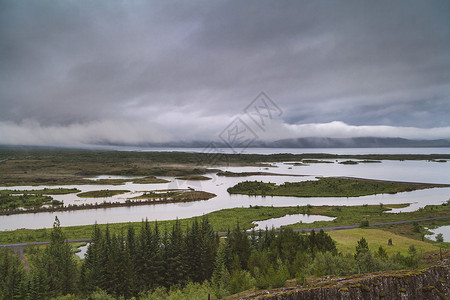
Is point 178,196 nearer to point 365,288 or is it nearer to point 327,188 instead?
point 327,188

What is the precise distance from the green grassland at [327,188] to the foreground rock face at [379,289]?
84370mm

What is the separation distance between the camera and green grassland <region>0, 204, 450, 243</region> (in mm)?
53153

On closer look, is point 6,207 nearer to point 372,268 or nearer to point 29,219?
point 29,219

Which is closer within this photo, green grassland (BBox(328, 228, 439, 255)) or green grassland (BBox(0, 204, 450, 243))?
green grassland (BBox(328, 228, 439, 255))

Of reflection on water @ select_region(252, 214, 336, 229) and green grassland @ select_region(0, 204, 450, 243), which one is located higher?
green grassland @ select_region(0, 204, 450, 243)

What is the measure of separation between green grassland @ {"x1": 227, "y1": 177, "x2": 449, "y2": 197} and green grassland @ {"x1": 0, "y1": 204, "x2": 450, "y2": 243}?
2198cm

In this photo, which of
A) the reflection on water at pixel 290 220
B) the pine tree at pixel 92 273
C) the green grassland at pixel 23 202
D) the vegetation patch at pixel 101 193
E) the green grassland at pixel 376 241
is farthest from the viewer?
the vegetation patch at pixel 101 193

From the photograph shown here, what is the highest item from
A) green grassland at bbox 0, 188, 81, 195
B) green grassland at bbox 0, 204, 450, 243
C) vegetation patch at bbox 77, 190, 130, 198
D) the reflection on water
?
green grassland at bbox 0, 188, 81, 195

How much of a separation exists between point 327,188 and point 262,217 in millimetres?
49062

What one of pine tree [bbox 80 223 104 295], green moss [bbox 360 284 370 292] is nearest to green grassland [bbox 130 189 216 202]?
pine tree [bbox 80 223 104 295]

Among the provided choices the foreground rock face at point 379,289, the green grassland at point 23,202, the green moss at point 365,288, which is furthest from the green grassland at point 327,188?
the green moss at point 365,288

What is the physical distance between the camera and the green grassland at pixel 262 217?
53153 millimetres

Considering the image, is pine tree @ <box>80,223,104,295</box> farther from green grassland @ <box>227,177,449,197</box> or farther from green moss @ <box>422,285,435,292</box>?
green grassland @ <box>227,177,449,197</box>

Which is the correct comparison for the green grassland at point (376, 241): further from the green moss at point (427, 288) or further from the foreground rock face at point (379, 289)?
the green moss at point (427, 288)
